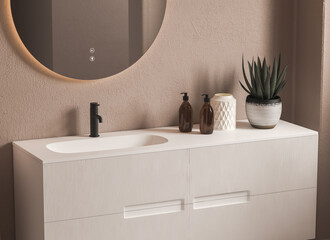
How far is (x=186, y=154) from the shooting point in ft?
8.85

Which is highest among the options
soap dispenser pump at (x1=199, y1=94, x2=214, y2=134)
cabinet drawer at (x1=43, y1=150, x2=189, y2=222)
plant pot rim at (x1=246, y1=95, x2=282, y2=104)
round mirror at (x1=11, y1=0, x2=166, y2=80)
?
round mirror at (x1=11, y1=0, x2=166, y2=80)

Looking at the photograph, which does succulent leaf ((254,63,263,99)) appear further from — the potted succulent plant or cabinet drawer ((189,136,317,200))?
cabinet drawer ((189,136,317,200))

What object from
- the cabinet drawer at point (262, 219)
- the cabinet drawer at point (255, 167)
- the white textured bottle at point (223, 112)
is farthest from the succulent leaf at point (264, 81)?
the cabinet drawer at point (262, 219)

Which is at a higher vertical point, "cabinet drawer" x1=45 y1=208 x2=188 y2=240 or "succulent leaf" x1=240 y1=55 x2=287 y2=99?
"succulent leaf" x1=240 y1=55 x2=287 y2=99

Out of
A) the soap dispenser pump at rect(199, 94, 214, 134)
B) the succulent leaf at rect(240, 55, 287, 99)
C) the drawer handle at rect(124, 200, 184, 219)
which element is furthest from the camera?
the succulent leaf at rect(240, 55, 287, 99)

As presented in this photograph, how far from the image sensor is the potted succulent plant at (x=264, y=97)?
299cm

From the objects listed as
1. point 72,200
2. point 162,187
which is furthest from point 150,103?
point 72,200

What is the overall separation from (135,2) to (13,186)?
983mm

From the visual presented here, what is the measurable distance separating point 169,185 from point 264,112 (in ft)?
2.03

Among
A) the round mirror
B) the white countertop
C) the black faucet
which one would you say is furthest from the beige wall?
the black faucet

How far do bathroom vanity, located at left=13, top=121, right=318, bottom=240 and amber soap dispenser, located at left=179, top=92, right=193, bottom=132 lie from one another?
0.13 feet

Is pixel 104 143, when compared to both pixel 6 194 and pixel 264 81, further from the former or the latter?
pixel 264 81

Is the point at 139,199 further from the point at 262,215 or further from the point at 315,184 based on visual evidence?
the point at 315,184

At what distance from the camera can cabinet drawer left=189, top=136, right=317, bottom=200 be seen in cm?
275
